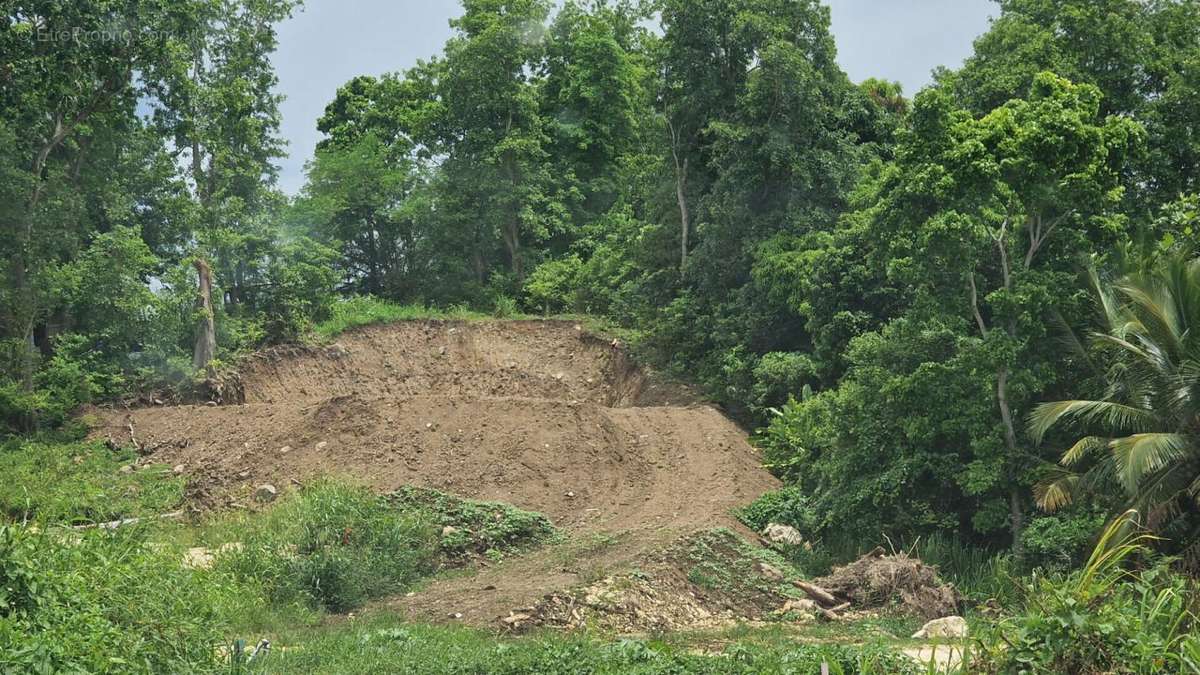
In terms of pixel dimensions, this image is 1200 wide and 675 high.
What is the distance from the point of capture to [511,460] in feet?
65.3

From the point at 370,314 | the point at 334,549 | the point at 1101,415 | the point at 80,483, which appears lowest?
the point at 80,483

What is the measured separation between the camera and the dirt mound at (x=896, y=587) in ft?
46.0

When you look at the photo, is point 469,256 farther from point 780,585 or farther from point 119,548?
point 119,548

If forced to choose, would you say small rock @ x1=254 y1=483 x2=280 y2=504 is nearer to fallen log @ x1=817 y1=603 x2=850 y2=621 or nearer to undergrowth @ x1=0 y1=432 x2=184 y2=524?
undergrowth @ x1=0 y1=432 x2=184 y2=524

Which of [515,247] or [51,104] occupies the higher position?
[51,104]

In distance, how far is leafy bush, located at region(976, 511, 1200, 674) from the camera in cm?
775

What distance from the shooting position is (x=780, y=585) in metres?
15.6

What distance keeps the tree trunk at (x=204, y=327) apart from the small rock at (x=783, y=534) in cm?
1529

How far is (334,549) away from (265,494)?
4.34 m

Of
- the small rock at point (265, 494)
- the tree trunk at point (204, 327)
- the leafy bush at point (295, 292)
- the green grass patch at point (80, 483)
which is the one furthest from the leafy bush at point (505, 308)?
the small rock at point (265, 494)

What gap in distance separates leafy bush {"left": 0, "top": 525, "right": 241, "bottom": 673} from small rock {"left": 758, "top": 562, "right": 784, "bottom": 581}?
7485 mm

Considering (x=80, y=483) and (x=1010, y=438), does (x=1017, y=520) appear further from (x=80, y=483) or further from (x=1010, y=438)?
(x=80, y=483)

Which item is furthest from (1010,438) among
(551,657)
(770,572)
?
(551,657)

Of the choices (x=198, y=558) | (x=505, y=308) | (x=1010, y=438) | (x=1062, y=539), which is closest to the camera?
(x=1062, y=539)
